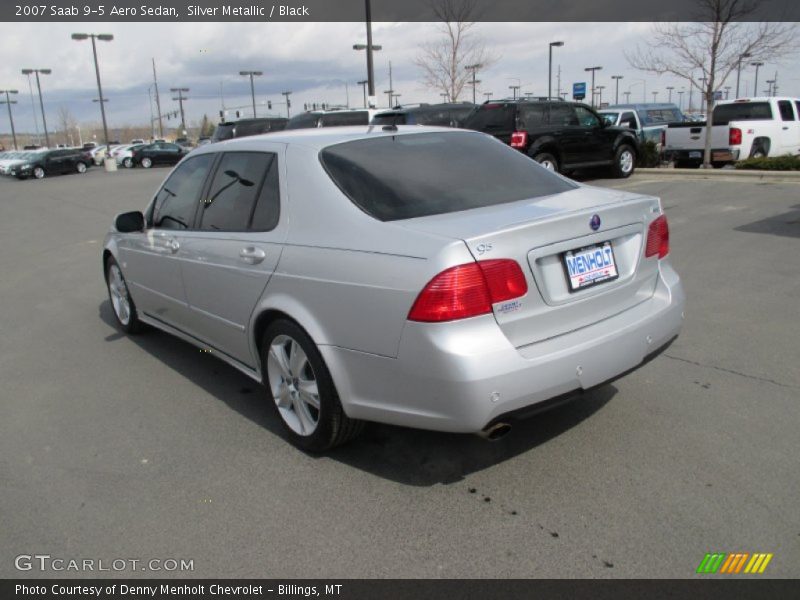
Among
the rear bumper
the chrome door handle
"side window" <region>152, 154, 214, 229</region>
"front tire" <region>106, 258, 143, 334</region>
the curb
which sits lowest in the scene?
"front tire" <region>106, 258, 143, 334</region>

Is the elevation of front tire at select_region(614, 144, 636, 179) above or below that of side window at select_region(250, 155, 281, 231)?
below

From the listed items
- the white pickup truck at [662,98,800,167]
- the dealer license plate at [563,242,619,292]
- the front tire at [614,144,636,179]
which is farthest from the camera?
the white pickup truck at [662,98,800,167]

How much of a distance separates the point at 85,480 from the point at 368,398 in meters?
1.59

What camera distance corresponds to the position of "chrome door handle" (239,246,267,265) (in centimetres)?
374

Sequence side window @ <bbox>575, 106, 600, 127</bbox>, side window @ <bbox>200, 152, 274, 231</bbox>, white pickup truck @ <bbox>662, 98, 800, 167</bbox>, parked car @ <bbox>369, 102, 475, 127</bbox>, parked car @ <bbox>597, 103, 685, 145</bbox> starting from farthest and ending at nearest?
parked car @ <bbox>597, 103, 685, 145</bbox> → parked car @ <bbox>369, 102, 475, 127</bbox> → white pickup truck @ <bbox>662, 98, 800, 167</bbox> → side window @ <bbox>575, 106, 600, 127</bbox> → side window @ <bbox>200, 152, 274, 231</bbox>

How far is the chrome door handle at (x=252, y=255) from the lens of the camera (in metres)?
3.74

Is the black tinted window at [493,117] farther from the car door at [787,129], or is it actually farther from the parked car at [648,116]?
the parked car at [648,116]

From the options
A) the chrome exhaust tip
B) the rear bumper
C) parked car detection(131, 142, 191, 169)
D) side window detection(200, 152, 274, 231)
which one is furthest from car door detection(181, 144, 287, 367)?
parked car detection(131, 142, 191, 169)

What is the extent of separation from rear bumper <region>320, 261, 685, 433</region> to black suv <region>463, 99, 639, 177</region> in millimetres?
11200

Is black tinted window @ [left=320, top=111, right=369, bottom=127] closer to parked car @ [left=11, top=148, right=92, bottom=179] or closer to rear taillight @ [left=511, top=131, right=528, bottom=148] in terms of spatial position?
rear taillight @ [left=511, top=131, right=528, bottom=148]
